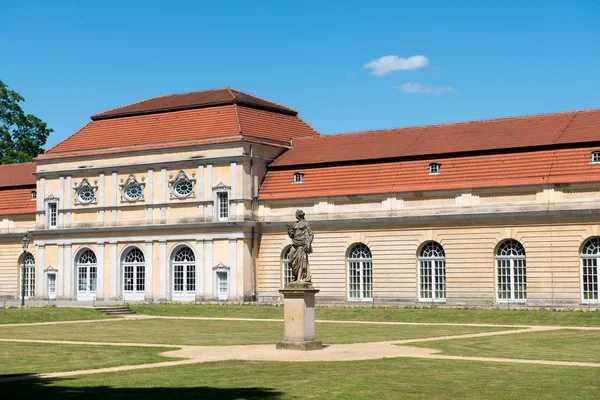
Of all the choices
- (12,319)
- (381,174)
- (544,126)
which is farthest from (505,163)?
(12,319)

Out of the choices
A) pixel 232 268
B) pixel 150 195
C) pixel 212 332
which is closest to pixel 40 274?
pixel 150 195

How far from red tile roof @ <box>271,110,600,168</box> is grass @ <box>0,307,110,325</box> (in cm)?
1548

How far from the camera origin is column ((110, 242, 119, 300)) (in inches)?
2532

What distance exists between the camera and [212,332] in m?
38.8

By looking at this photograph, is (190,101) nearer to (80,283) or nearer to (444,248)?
(80,283)

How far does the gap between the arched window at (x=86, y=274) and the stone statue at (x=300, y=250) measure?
3730 cm

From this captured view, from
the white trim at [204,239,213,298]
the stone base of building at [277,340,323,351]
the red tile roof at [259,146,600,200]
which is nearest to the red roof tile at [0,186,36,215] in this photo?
the white trim at [204,239,213,298]

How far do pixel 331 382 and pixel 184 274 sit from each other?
4189 cm

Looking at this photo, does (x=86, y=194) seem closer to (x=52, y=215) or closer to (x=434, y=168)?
(x=52, y=215)

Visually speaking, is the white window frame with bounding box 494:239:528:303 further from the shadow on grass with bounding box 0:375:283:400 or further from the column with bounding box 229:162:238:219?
the shadow on grass with bounding box 0:375:283:400

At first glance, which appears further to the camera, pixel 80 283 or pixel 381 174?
pixel 80 283

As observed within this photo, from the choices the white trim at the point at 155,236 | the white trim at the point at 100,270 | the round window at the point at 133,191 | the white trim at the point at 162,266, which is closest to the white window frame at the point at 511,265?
the white trim at the point at 155,236

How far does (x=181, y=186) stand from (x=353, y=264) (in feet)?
39.8

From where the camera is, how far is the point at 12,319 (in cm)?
4659
